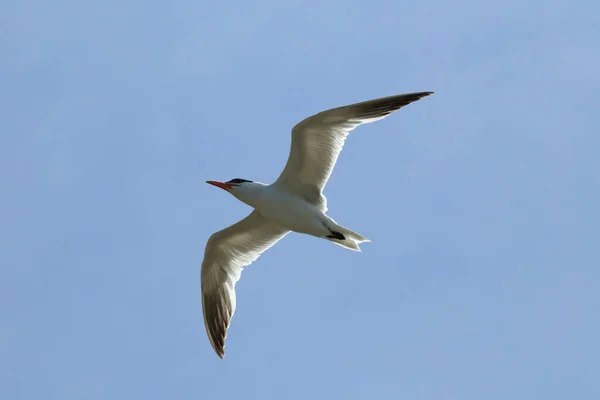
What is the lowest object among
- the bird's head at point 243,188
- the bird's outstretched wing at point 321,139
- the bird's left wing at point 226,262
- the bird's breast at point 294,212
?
the bird's left wing at point 226,262

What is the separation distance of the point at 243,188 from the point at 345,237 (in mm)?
1604

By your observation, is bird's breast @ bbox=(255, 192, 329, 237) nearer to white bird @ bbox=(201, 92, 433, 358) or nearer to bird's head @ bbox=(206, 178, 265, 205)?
white bird @ bbox=(201, 92, 433, 358)

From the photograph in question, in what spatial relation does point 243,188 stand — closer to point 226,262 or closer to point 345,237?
point 345,237

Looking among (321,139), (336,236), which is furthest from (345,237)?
(321,139)

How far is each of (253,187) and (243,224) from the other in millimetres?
1062

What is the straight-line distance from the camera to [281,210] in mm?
13766

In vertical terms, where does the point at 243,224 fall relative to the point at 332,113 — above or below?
below

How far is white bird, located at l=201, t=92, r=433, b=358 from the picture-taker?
44.0 feet

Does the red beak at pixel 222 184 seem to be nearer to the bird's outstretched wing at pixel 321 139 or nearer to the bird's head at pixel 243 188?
the bird's head at pixel 243 188

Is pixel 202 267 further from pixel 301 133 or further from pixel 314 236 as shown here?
pixel 301 133

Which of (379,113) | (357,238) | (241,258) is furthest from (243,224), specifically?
(379,113)

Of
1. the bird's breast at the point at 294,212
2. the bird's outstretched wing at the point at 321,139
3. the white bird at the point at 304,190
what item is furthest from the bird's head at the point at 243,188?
the bird's outstretched wing at the point at 321,139

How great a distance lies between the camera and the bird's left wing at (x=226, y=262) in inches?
588

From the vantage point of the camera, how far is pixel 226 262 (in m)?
15.3
